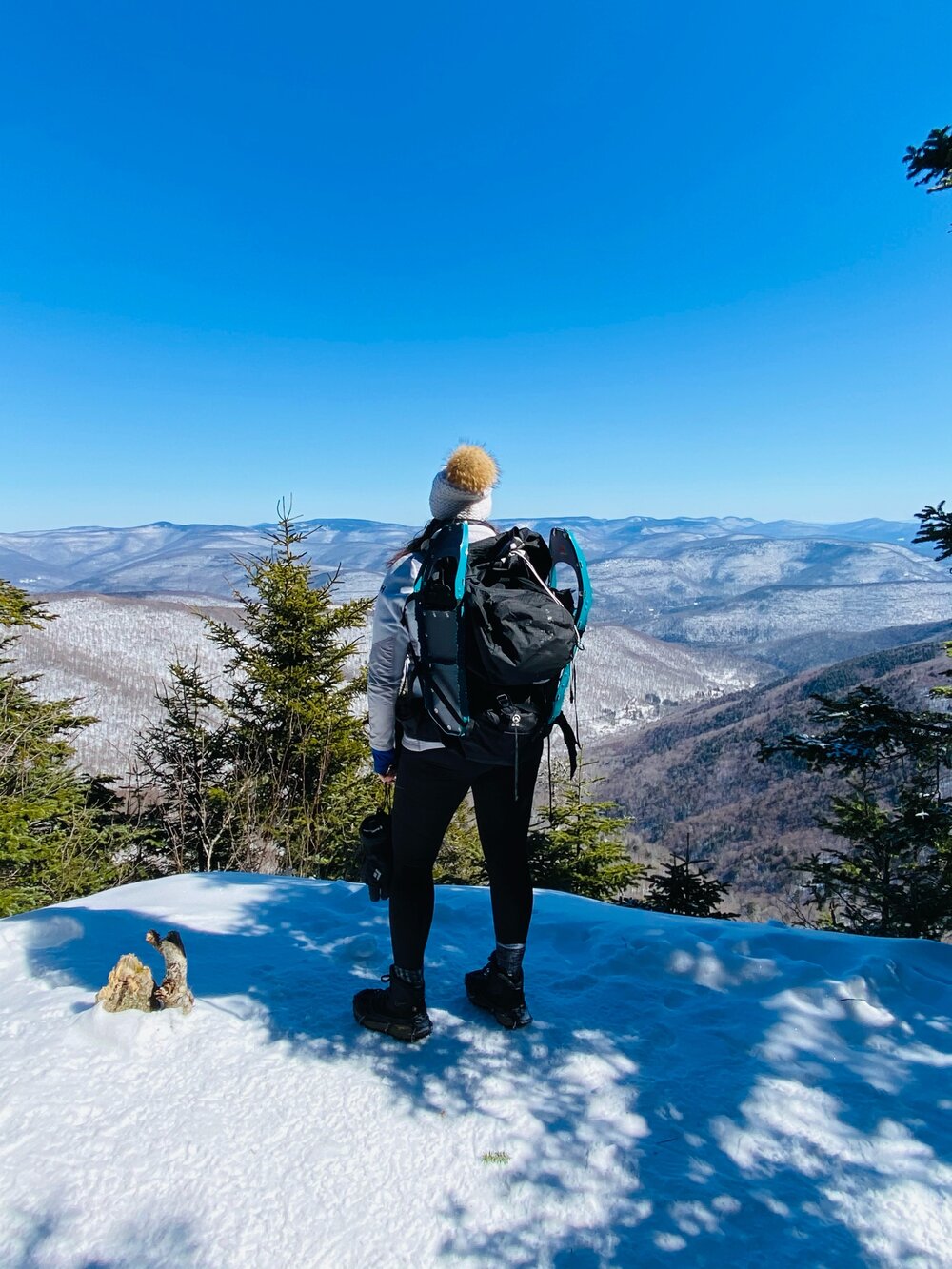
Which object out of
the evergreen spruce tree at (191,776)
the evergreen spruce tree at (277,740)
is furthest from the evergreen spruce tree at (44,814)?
→ the evergreen spruce tree at (277,740)

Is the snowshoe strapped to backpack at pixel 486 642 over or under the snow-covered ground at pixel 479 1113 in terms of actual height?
over

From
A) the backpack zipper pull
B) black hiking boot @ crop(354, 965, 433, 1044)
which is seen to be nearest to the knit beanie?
the backpack zipper pull

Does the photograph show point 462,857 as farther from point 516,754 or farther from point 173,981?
point 516,754

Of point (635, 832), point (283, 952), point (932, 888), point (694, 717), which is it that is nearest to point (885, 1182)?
point (283, 952)

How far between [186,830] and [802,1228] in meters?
10.6

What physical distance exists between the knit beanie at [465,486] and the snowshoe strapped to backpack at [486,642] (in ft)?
0.48

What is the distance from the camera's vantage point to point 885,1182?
6.22ft

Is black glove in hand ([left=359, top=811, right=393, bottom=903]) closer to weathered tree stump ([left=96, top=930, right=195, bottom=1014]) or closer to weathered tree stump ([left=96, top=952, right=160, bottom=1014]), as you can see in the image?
weathered tree stump ([left=96, top=930, right=195, bottom=1014])

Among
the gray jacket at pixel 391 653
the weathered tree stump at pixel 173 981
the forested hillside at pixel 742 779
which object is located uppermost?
the gray jacket at pixel 391 653

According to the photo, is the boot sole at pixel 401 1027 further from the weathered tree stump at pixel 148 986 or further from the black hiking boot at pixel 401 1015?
the weathered tree stump at pixel 148 986

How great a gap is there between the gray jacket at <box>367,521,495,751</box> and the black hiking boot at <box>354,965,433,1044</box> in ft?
3.28

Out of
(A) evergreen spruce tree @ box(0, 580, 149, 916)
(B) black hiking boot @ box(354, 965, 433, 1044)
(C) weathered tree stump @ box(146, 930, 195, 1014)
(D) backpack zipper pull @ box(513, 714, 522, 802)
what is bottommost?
(A) evergreen spruce tree @ box(0, 580, 149, 916)

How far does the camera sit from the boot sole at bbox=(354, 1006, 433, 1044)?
253cm

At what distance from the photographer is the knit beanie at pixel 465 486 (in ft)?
8.00
